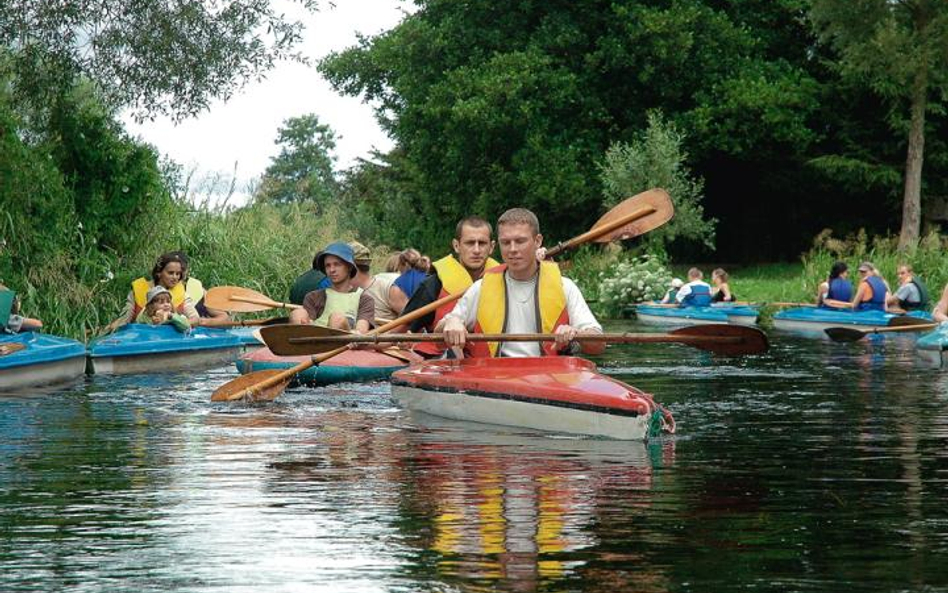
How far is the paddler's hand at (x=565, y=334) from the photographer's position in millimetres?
9977

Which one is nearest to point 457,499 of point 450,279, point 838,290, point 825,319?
point 450,279

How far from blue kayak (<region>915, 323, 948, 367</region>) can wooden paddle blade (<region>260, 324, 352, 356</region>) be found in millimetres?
7167

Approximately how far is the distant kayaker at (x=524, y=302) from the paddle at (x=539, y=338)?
0.12 m

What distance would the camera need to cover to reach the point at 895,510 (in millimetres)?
7234

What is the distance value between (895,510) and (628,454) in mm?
2277

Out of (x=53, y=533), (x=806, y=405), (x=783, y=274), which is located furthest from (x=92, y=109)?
(x=783, y=274)

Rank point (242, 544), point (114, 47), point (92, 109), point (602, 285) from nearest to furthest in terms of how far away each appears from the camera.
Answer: point (242, 544), point (114, 47), point (92, 109), point (602, 285)

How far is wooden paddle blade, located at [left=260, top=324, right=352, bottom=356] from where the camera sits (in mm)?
11766

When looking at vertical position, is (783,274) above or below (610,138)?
below

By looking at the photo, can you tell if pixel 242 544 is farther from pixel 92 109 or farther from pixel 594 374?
pixel 92 109

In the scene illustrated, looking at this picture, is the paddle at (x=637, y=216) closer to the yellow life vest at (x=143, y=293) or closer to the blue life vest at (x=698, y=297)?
the yellow life vest at (x=143, y=293)

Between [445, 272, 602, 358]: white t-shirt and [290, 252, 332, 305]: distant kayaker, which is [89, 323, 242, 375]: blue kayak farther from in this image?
[445, 272, 602, 358]: white t-shirt

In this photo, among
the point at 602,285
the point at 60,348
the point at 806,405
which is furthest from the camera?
the point at 602,285

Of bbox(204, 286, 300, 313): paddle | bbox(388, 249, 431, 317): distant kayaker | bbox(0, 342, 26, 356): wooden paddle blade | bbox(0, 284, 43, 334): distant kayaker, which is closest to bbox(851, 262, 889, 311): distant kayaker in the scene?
bbox(204, 286, 300, 313): paddle
